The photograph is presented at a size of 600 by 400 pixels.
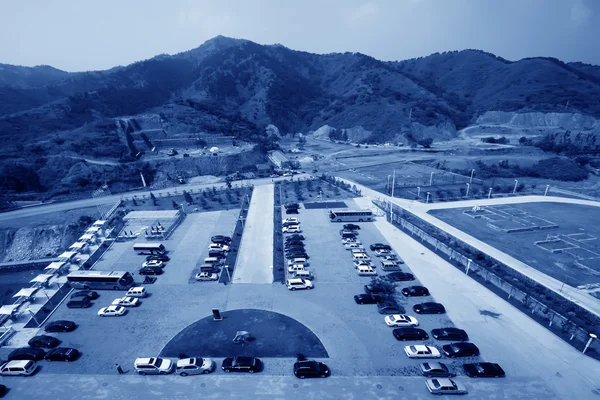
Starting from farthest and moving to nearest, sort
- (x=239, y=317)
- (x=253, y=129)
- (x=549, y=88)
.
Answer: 1. (x=549, y=88)
2. (x=253, y=129)
3. (x=239, y=317)

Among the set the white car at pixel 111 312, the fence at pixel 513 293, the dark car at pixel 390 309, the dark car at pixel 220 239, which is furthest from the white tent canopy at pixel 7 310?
the fence at pixel 513 293

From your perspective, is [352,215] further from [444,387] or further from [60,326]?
[60,326]

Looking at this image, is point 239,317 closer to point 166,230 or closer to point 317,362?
point 317,362

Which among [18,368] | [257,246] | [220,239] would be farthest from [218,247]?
[18,368]

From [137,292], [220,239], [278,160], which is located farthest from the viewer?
[278,160]

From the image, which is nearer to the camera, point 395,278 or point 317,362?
point 317,362

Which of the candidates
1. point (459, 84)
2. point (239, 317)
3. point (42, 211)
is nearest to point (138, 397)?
point (239, 317)
